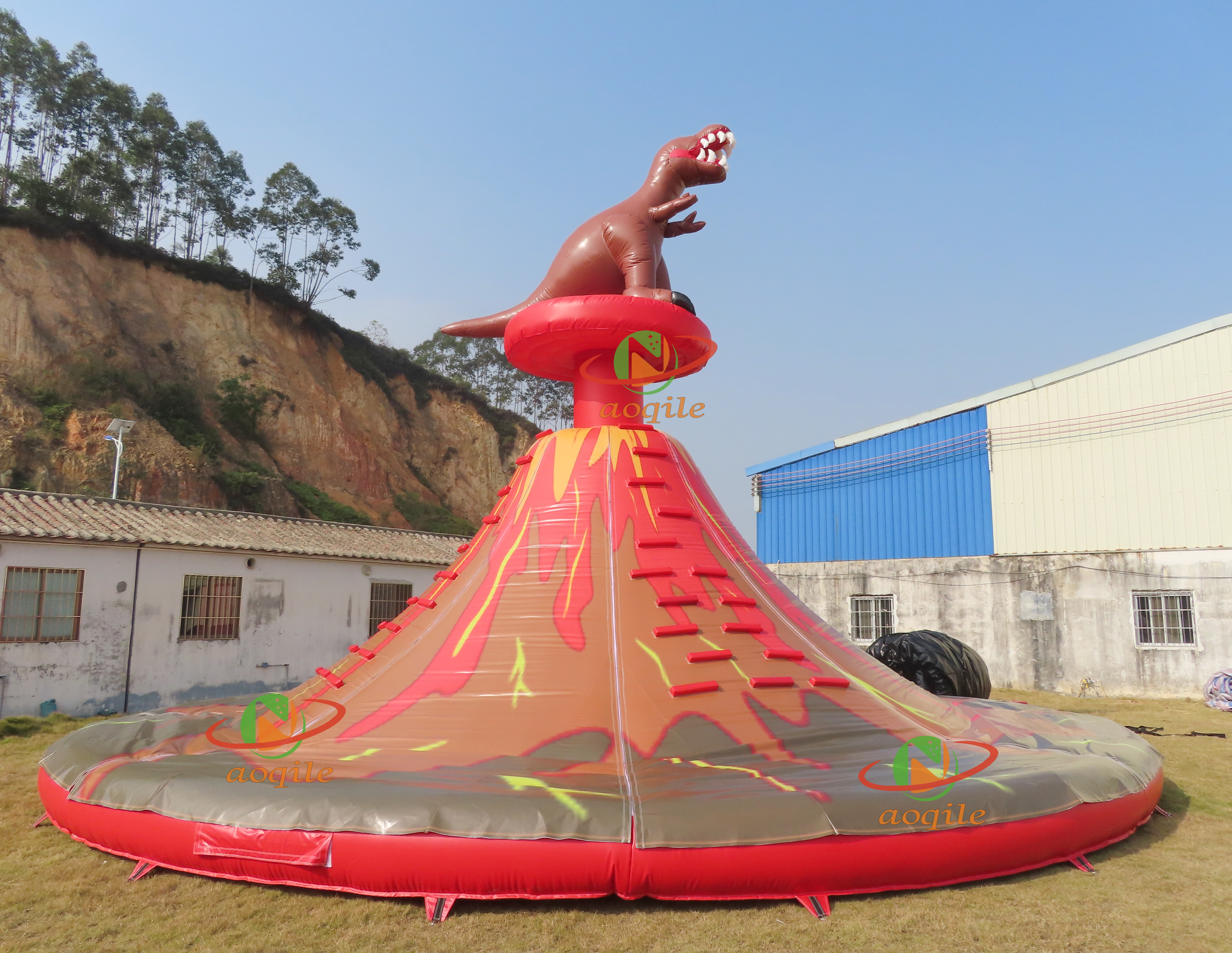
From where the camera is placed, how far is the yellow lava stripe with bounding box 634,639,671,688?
13.3 ft

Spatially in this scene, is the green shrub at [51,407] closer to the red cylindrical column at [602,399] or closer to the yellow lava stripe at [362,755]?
the red cylindrical column at [602,399]

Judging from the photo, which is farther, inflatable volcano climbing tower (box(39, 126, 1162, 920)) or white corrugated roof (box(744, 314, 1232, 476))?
white corrugated roof (box(744, 314, 1232, 476))

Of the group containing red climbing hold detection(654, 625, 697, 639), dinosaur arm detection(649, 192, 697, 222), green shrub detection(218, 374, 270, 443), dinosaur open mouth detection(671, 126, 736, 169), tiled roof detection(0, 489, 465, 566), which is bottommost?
red climbing hold detection(654, 625, 697, 639)

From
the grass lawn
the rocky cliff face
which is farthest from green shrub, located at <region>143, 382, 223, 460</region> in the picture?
the grass lawn

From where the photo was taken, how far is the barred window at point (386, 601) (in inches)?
547

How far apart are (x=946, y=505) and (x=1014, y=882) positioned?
11134 mm

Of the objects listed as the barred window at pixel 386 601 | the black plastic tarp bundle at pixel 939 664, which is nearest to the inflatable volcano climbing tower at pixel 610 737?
the black plastic tarp bundle at pixel 939 664

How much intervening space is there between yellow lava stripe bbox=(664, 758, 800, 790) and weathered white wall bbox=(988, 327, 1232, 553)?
10624 millimetres

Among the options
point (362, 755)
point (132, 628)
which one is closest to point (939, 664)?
point (362, 755)

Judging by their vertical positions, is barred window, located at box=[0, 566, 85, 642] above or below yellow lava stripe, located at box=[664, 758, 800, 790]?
above

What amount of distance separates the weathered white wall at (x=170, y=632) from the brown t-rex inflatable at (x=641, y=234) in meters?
7.59

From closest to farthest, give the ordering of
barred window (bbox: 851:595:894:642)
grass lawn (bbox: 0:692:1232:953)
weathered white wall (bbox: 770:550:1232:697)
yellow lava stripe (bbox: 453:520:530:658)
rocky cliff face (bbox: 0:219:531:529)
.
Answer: grass lawn (bbox: 0:692:1232:953), yellow lava stripe (bbox: 453:520:530:658), weathered white wall (bbox: 770:550:1232:697), barred window (bbox: 851:595:894:642), rocky cliff face (bbox: 0:219:531:529)

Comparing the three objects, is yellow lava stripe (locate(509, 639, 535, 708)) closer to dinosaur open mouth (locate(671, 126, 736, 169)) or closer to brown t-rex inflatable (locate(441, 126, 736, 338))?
brown t-rex inflatable (locate(441, 126, 736, 338))

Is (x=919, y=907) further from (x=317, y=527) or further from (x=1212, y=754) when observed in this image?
(x=317, y=527)
